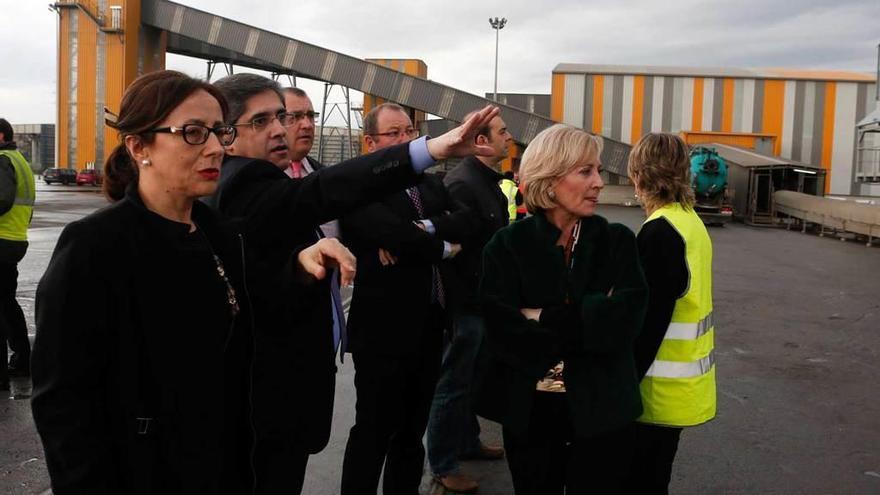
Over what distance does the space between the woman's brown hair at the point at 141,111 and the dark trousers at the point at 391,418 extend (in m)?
1.52

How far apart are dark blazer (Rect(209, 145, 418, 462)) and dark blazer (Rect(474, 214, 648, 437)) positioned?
0.62 m

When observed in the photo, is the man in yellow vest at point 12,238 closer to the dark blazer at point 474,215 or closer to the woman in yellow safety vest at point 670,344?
the dark blazer at point 474,215

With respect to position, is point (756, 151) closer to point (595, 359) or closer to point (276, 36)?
point (276, 36)

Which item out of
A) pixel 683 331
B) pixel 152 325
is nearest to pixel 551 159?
pixel 683 331

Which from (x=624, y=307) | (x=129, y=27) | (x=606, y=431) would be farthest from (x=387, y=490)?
(x=129, y=27)

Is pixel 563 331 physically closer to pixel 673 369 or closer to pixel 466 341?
pixel 673 369

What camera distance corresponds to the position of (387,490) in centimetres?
344

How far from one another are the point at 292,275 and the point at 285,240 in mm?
218

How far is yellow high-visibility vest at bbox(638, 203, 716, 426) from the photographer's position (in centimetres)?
300

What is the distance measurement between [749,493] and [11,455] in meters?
4.05

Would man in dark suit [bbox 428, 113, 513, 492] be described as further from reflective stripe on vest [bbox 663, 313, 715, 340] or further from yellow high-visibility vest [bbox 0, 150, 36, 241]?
yellow high-visibility vest [bbox 0, 150, 36, 241]

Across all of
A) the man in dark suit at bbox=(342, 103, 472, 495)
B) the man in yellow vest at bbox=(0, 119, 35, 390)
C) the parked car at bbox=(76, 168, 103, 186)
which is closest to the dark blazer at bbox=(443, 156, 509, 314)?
the man in dark suit at bbox=(342, 103, 472, 495)

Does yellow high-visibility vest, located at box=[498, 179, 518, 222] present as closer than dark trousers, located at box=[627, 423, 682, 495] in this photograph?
No

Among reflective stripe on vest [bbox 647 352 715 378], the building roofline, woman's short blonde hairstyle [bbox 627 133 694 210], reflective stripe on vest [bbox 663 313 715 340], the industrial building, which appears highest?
the building roofline
